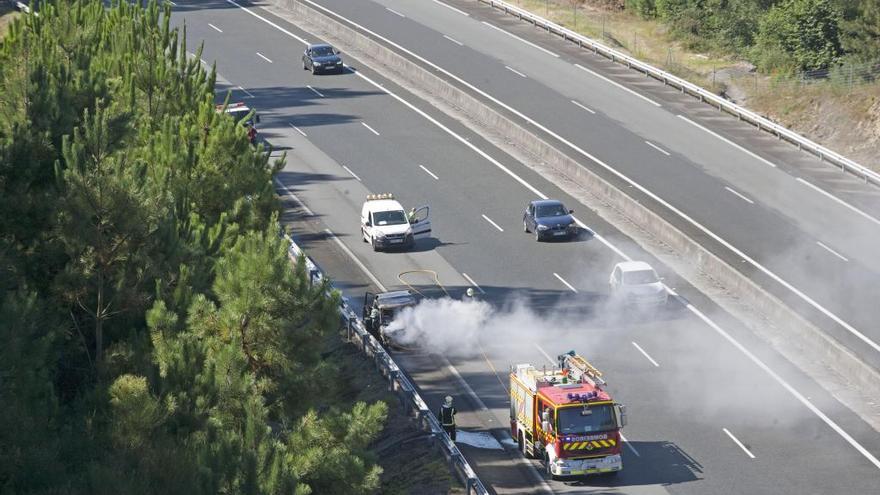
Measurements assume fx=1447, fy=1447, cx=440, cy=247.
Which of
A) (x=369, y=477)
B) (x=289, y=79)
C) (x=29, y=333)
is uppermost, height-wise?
(x=29, y=333)

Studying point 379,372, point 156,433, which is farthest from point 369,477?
point 379,372

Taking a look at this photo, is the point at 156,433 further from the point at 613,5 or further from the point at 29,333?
the point at 613,5

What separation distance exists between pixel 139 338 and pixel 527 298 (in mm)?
22163

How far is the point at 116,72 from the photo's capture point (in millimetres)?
41500

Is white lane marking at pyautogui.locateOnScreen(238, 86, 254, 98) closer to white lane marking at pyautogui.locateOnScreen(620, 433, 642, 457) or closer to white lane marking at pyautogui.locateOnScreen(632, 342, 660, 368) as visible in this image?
white lane marking at pyautogui.locateOnScreen(632, 342, 660, 368)

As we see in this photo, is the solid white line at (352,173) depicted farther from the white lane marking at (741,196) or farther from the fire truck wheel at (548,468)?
the fire truck wheel at (548,468)

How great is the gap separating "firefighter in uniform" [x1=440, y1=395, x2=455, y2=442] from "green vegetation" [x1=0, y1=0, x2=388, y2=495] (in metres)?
7.16

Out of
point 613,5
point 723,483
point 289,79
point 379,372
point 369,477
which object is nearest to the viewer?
point 369,477

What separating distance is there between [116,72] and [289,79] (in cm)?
3192

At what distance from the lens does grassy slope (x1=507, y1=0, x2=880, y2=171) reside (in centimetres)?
6241

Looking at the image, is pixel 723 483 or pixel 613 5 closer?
pixel 723 483

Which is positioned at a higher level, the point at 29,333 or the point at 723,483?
the point at 29,333

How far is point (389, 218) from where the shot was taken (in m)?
51.2

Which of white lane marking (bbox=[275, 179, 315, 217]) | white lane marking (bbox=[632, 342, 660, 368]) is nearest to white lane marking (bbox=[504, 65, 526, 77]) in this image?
white lane marking (bbox=[275, 179, 315, 217])
